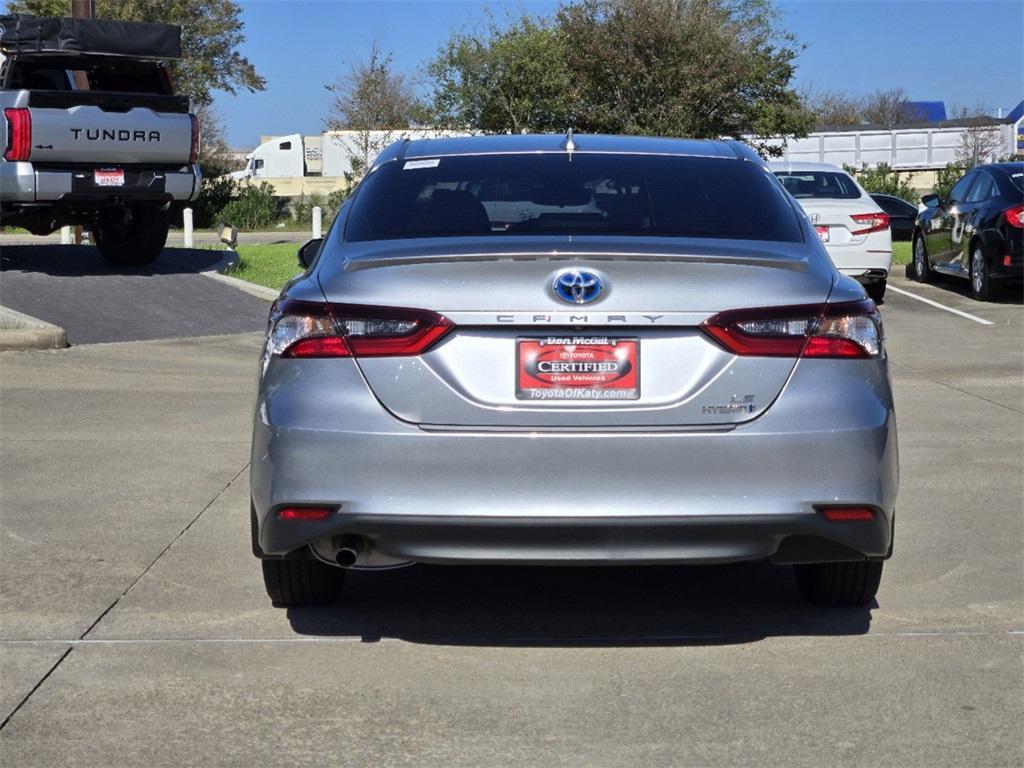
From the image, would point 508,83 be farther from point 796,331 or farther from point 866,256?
point 796,331

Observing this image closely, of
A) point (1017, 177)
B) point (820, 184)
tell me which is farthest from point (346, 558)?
point (820, 184)

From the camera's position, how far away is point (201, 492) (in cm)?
746

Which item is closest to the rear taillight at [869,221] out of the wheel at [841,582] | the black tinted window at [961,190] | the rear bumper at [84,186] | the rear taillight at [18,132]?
the black tinted window at [961,190]

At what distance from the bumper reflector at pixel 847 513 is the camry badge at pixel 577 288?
91cm

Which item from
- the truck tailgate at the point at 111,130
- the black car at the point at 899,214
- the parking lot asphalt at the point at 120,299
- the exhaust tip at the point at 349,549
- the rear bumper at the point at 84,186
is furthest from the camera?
the black car at the point at 899,214

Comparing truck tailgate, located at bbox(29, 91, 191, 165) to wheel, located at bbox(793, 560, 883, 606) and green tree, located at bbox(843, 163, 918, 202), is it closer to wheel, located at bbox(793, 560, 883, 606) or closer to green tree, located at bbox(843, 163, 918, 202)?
wheel, located at bbox(793, 560, 883, 606)

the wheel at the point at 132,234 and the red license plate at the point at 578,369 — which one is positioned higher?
the wheel at the point at 132,234

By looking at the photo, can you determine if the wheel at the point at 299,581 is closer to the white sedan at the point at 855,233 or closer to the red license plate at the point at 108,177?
the red license plate at the point at 108,177

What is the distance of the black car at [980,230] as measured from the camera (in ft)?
53.9

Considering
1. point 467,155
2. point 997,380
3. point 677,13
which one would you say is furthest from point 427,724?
point 677,13

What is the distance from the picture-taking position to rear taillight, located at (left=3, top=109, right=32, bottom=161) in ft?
48.9

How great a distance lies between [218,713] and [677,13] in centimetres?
3230

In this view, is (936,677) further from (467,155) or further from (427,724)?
(467,155)

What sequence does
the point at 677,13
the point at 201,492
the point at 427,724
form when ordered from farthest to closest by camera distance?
the point at 677,13, the point at 201,492, the point at 427,724
